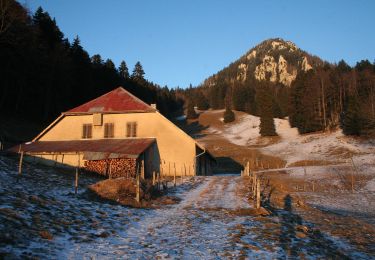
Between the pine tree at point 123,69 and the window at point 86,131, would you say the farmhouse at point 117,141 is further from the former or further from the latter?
the pine tree at point 123,69

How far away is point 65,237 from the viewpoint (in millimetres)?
9945

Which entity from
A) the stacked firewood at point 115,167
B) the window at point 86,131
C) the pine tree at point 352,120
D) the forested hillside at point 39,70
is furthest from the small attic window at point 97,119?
the pine tree at point 352,120

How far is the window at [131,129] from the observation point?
36156 mm

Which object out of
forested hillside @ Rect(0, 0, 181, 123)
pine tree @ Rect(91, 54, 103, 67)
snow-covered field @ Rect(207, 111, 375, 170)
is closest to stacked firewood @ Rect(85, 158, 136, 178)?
forested hillside @ Rect(0, 0, 181, 123)

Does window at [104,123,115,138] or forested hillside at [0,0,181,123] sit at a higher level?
forested hillside at [0,0,181,123]

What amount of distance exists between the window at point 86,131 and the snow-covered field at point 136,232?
20281mm

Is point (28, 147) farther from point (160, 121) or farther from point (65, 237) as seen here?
point (65, 237)

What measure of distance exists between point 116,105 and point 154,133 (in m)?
5.46

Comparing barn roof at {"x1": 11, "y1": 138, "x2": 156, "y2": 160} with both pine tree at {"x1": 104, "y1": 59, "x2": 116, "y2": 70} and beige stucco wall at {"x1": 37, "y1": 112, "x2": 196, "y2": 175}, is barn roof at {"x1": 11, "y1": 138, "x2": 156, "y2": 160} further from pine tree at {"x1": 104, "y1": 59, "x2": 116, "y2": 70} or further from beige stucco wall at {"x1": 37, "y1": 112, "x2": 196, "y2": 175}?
pine tree at {"x1": 104, "y1": 59, "x2": 116, "y2": 70}

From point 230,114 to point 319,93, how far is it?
32977mm

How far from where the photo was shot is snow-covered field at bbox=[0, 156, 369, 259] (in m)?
9.15

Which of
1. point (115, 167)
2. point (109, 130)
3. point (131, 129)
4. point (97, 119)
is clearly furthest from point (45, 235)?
point (97, 119)

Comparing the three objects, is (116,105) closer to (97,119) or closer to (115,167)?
(97,119)

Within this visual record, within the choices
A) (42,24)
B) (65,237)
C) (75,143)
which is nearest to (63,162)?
(75,143)
